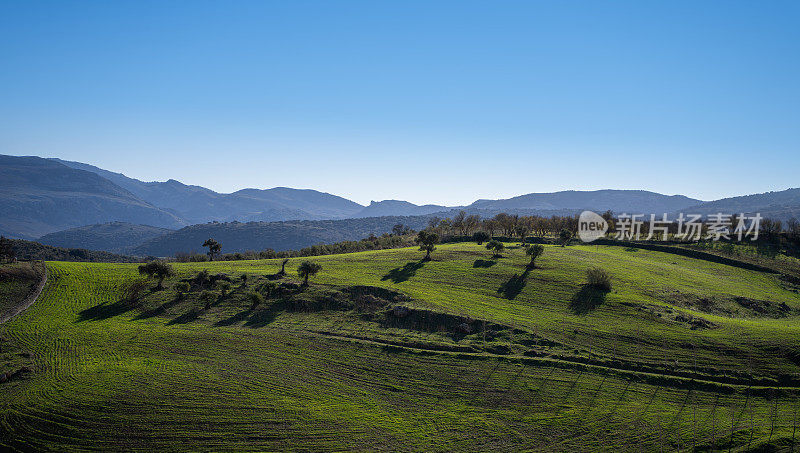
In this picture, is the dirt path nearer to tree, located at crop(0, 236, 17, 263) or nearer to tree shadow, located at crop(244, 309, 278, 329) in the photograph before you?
tree, located at crop(0, 236, 17, 263)

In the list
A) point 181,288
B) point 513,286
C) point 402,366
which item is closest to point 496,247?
point 513,286

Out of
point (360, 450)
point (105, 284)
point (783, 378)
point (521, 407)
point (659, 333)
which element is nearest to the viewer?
point (360, 450)

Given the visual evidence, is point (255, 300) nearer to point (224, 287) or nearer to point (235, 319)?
point (235, 319)

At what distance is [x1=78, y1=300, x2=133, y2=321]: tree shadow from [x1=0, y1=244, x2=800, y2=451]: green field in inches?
17.7

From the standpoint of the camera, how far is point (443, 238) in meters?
152

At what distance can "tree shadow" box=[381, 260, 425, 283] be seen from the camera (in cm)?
9175

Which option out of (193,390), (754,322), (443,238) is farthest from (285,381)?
(443,238)

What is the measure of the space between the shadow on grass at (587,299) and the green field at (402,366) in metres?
0.51

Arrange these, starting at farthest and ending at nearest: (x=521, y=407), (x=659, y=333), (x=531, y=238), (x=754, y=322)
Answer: (x=531, y=238) → (x=754, y=322) → (x=659, y=333) → (x=521, y=407)

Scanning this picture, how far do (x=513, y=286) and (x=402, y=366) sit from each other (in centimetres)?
4014

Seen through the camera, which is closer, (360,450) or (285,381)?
(360,450)

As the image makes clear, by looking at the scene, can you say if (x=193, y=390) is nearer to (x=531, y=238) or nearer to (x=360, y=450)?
(x=360, y=450)

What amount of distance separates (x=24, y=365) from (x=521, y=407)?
6393 centimetres

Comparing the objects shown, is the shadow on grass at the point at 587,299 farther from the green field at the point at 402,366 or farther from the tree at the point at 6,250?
the tree at the point at 6,250
